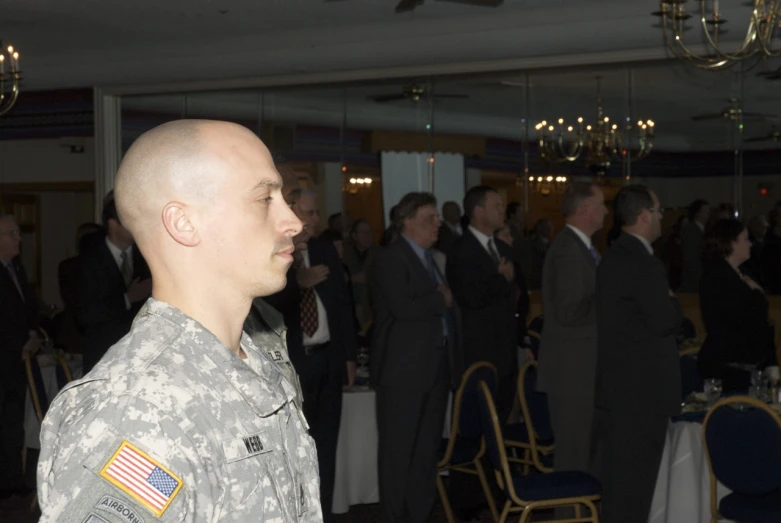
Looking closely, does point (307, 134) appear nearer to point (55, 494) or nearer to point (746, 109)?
point (746, 109)

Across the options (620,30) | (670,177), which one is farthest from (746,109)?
(620,30)

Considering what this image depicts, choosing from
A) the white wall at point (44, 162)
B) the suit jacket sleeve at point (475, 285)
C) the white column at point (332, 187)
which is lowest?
the suit jacket sleeve at point (475, 285)

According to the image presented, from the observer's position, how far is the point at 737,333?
4844mm

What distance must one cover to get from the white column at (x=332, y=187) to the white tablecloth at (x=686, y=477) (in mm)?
6179

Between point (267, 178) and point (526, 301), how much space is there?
543 cm

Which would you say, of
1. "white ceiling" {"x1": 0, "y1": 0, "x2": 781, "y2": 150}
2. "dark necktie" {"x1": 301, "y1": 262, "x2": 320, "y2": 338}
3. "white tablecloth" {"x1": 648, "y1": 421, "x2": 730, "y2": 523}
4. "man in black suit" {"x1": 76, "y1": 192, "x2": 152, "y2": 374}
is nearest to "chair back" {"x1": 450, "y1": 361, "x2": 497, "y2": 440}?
"dark necktie" {"x1": 301, "y1": 262, "x2": 320, "y2": 338}

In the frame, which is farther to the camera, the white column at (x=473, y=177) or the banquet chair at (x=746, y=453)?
the white column at (x=473, y=177)

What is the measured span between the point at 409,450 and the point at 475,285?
36.3 inches

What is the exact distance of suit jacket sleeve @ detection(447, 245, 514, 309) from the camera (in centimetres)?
510

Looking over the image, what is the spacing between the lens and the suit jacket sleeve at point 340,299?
15.5 feet

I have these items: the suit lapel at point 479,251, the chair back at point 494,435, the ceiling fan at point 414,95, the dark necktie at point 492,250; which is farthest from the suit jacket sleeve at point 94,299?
the ceiling fan at point 414,95

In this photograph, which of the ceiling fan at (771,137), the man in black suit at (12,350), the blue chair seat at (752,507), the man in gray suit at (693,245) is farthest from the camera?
the man in gray suit at (693,245)

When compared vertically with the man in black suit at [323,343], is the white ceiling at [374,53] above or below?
above

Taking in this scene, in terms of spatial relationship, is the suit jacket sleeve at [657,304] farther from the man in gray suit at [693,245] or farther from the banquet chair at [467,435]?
the man in gray suit at [693,245]
